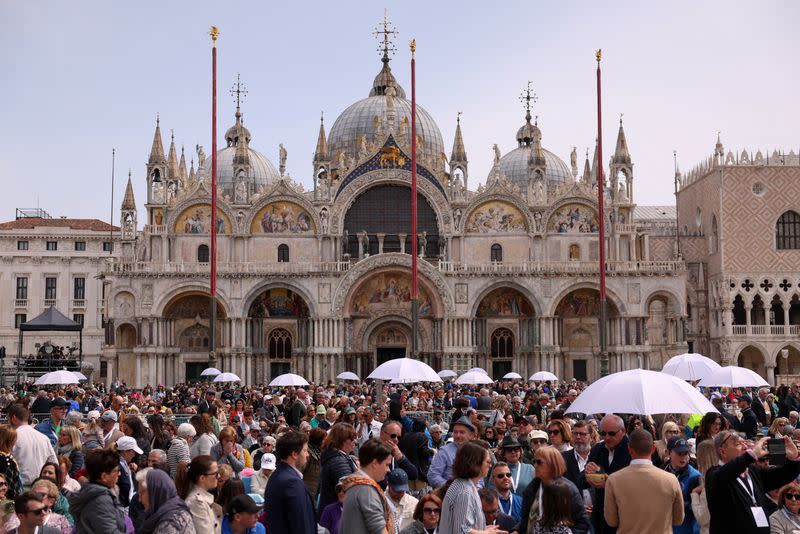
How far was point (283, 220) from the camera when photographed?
5803 cm

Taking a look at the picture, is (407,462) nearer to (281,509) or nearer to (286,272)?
(281,509)

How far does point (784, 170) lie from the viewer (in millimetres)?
59438

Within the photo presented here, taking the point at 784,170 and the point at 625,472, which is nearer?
the point at 625,472

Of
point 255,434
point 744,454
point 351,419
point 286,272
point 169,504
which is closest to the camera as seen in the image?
point 169,504

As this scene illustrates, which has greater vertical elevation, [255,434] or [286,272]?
[286,272]

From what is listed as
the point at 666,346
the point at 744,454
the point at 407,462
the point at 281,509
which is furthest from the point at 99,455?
the point at 666,346

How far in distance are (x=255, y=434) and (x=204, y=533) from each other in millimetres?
9554

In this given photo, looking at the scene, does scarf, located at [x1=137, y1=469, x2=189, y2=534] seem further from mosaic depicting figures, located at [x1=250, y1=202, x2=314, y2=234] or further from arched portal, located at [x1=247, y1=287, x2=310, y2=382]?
mosaic depicting figures, located at [x1=250, y1=202, x2=314, y2=234]

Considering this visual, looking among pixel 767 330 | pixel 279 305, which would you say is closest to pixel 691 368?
pixel 279 305

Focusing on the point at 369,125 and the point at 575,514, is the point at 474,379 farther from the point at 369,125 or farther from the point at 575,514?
the point at 369,125

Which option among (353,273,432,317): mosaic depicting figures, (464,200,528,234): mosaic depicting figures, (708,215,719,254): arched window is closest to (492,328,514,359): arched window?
(353,273,432,317): mosaic depicting figures

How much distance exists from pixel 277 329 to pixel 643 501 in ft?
162

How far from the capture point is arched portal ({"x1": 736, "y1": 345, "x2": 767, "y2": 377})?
5988 centimetres

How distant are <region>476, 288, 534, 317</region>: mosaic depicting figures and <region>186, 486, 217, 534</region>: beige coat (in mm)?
47832
